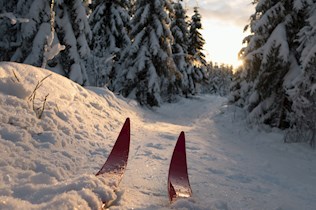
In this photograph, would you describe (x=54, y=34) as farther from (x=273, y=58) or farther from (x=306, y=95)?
(x=306, y=95)

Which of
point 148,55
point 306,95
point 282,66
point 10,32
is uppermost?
point 148,55

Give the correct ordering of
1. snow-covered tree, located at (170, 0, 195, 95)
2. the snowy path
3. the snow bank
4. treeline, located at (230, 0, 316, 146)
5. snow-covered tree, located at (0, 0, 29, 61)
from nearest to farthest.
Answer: the snow bank < the snowy path < treeline, located at (230, 0, 316, 146) < snow-covered tree, located at (0, 0, 29, 61) < snow-covered tree, located at (170, 0, 195, 95)

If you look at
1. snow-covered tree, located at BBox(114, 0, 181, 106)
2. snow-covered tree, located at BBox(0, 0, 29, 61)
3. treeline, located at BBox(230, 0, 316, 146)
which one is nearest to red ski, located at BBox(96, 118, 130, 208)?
treeline, located at BBox(230, 0, 316, 146)

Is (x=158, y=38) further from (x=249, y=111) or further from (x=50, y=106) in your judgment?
(x=50, y=106)

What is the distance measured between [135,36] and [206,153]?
12.5m

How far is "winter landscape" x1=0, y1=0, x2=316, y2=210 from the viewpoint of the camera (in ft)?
12.3

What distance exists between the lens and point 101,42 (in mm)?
20984

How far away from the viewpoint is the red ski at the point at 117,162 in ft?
13.3

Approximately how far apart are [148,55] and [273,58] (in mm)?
8291

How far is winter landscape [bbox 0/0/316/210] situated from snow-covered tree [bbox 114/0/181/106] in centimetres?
Result: 7

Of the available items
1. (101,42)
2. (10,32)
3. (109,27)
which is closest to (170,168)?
(10,32)

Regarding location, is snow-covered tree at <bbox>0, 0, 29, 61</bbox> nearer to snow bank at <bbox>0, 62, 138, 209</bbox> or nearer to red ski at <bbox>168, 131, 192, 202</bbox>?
snow bank at <bbox>0, 62, 138, 209</bbox>

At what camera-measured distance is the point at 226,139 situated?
1010 centimetres

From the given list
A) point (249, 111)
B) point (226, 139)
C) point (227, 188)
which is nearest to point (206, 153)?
point (227, 188)
